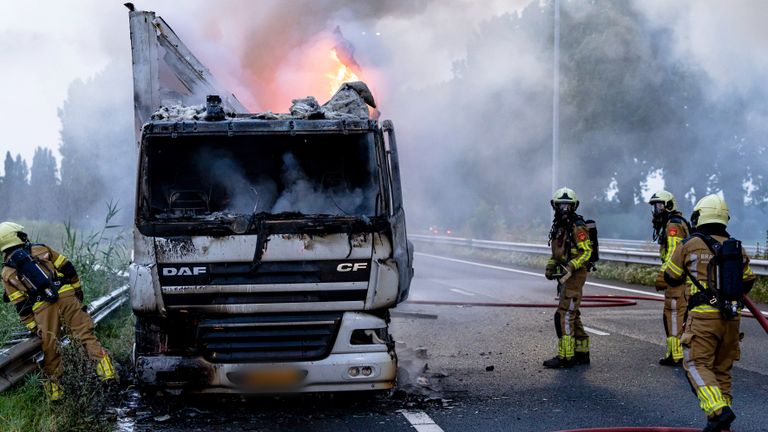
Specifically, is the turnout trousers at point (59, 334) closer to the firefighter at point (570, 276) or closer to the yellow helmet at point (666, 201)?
the firefighter at point (570, 276)

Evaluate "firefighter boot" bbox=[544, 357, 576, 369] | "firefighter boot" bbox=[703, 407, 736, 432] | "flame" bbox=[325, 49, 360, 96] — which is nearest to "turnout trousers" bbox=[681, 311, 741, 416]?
"firefighter boot" bbox=[703, 407, 736, 432]

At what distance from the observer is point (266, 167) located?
6.48 metres

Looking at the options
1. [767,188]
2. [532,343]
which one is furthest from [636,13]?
[532,343]

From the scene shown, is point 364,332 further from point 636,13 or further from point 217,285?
point 636,13

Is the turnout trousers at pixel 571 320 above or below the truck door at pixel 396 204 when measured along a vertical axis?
below

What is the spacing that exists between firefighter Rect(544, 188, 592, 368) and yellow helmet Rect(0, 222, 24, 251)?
16.6 feet

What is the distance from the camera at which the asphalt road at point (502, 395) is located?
587 cm

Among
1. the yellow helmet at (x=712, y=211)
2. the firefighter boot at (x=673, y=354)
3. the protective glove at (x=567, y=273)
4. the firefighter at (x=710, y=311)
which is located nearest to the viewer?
the firefighter at (x=710, y=311)

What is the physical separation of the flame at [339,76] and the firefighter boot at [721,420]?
21.9 ft

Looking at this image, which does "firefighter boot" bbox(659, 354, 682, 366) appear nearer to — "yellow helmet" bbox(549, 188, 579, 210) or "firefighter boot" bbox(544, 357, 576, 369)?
"firefighter boot" bbox(544, 357, 576, 369)

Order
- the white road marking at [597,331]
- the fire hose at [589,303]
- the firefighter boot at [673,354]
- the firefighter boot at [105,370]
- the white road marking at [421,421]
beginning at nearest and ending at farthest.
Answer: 1. the white road marking at [421,421]
2. the firefighter boot at [105,370]
3. the firefighter boot at [673,354]
4. the white road marking at [597,331]
5. the fire hose at [589,303]

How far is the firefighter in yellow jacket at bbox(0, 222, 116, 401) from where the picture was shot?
6.53 meters

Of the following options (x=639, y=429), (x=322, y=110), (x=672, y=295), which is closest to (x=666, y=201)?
(x=672, y=295)

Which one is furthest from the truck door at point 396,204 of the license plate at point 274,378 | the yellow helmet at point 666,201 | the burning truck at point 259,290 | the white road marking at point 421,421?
the yellow helmet at point 666,201
